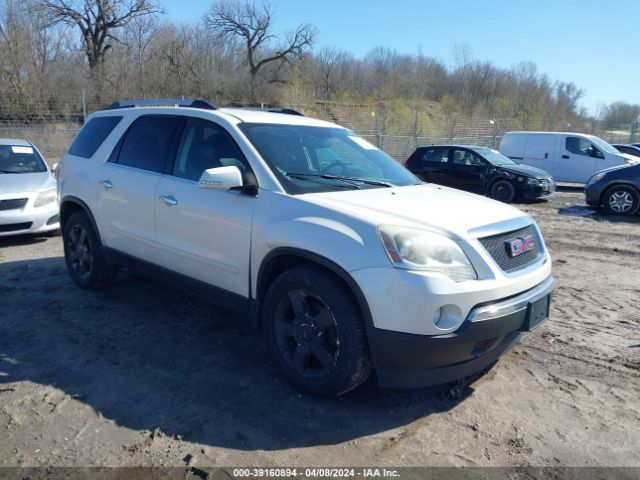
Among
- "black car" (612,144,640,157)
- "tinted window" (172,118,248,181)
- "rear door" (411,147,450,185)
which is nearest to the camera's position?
"tinted window" (172,118,248,181)

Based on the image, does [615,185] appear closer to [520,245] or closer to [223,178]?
[520,245]

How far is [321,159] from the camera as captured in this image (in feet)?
13.7

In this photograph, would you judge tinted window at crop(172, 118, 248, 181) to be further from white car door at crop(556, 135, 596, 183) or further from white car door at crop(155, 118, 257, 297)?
white car door at crop(556, 135, 596, 183)

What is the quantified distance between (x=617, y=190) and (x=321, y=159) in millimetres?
9810

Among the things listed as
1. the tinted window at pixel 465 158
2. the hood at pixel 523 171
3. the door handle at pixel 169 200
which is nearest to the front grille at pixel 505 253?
the door handle at pixel 169 200

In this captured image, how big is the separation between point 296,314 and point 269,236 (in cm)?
55

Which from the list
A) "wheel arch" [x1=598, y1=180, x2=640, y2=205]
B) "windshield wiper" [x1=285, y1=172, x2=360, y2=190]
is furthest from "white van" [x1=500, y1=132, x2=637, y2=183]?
"windshield wiper" [x1=285, y1=172, x2=360, y2=190]

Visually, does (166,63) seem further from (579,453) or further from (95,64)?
(579,453)

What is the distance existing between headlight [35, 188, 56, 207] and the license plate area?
7263 millimetres

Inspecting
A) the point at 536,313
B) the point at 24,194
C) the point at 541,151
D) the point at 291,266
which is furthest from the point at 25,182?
the point at 541,151

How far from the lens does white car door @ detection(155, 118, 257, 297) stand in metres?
3.76

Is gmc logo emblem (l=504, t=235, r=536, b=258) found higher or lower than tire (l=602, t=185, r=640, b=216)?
higher

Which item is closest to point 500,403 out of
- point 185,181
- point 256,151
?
point 256,151

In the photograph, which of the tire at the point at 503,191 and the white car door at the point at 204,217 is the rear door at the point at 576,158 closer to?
the tire at the point at 503,191
